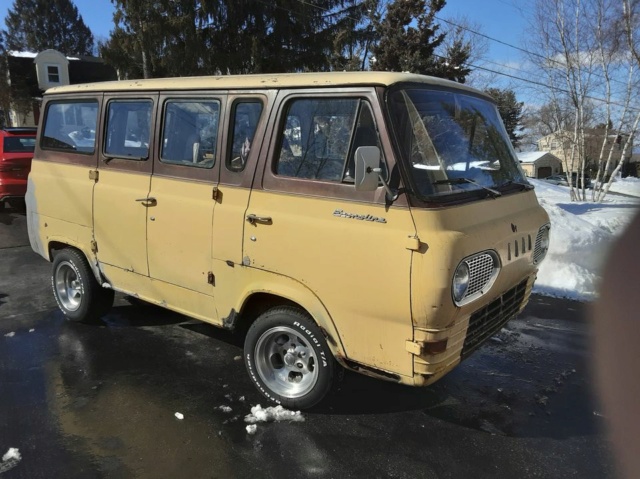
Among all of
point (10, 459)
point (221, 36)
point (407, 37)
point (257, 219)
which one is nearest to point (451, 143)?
point (257, 219)

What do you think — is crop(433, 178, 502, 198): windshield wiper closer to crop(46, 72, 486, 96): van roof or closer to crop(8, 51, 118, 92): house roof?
crop(46, 72, 486, 96): van roof

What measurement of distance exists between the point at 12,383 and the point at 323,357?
100 inches

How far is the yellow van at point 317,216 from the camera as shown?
9.18 feet

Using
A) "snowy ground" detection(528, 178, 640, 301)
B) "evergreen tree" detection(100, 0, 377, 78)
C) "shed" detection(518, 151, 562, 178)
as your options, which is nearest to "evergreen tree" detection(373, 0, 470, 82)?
"evergreen tree" detection(100, 0, 377, 78)

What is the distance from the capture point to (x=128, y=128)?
4.19 metres

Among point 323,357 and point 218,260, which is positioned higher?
point 218,260

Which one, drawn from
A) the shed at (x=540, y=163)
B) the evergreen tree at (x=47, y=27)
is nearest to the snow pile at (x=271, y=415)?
the evergreen tree at (x=47, y=27)

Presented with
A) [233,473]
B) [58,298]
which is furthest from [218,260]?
[58,298]

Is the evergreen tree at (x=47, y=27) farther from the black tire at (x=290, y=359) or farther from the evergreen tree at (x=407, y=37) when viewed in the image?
the black tire at (x=290, y=359)

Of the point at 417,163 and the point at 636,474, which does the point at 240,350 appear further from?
the point at 636,474

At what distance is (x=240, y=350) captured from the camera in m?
4.51

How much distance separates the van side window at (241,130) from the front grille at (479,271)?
5.50 feet

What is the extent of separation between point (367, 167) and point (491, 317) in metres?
1.43

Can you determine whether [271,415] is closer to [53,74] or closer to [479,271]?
[479,271]
